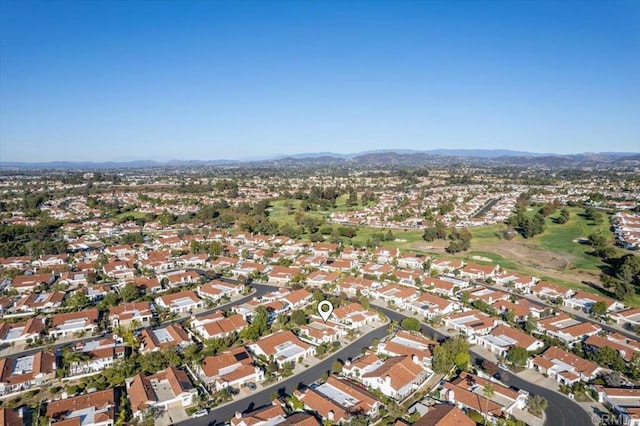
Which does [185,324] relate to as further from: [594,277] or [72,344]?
[594,277]

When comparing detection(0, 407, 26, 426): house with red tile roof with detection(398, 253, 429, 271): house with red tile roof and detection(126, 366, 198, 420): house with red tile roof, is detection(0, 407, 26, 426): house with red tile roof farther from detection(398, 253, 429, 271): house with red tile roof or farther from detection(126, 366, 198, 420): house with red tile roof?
detection(398, 253, 429, 271): house with red tile roof

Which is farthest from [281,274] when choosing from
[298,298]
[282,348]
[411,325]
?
[411,325]

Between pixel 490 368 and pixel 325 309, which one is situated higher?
pixel 325 309

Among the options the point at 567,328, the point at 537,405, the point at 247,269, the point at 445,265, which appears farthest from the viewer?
the point at 445,265

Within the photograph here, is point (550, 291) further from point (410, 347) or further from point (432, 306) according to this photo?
point (410, 347)

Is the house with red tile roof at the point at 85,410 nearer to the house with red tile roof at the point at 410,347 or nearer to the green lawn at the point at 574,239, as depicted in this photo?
the house with red tile roof at the point at 410,347

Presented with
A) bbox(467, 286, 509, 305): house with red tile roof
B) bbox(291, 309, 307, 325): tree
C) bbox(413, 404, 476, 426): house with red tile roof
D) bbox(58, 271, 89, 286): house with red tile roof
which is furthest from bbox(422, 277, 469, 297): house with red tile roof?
bbox(58, 271, 89, 286): house with red tile roof

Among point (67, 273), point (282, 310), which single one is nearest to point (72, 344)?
point (282, 310)
